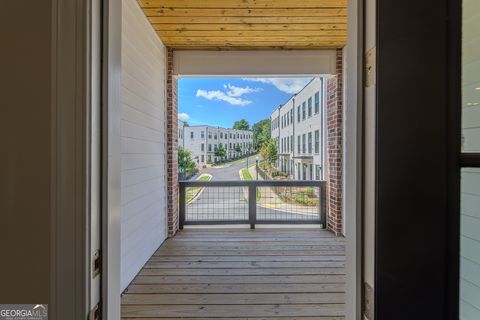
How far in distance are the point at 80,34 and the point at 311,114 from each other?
17.2ft

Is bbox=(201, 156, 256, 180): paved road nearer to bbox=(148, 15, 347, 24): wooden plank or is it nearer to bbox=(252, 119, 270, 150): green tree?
bbox=(252, 119, 270, 150): green tree

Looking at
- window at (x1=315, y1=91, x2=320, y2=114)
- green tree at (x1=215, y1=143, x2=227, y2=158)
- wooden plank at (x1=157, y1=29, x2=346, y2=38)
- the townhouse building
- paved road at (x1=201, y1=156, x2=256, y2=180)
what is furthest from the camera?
window at (x1=315, y1=91, x2=320, y2=114)

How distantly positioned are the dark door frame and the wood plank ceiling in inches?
105

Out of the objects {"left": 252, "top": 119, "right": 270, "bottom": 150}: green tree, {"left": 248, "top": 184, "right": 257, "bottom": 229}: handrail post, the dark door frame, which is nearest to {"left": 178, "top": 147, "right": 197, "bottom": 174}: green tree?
{"left": 248, "top": 184, "right": 257, "bottom": 229}: handrail post

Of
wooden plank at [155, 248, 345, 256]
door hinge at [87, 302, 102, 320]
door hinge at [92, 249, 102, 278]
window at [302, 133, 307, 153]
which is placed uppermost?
window at [302, 133, 307, 153]

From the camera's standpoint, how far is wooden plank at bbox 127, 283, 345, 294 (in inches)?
104

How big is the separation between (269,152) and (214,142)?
3.45 ft

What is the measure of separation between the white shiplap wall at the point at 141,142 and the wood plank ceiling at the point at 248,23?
0.25 meters

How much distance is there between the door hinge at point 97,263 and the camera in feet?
2.42

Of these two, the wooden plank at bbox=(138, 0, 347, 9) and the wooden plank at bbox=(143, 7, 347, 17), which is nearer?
the wooden plank at bbox=(138, 0, 347, 9)

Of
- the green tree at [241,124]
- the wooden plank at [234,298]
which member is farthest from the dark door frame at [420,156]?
the green tree at [241,124]

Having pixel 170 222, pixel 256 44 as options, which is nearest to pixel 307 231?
pixel 170 222

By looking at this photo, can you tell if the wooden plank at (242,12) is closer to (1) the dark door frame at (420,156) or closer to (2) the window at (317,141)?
(2) the window at (317,141)

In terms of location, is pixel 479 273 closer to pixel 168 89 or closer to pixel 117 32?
pixel 117 32
